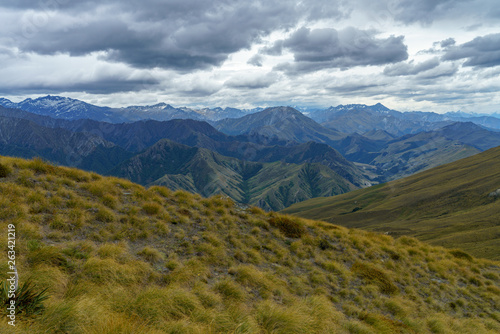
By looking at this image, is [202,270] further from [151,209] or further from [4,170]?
[4,170]

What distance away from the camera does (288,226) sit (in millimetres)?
19875

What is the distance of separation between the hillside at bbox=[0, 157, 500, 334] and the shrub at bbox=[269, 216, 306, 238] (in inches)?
3.9

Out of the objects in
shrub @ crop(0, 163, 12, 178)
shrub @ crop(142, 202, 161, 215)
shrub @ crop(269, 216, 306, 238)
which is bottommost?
shrub @ crop(269, 216, 306, 238)

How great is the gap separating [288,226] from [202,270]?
9.91 meters

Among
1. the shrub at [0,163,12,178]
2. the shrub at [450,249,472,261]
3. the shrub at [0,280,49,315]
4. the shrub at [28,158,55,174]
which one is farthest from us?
the shrub at [450,249,472,261]

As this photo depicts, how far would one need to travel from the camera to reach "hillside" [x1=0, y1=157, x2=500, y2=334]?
7.64m

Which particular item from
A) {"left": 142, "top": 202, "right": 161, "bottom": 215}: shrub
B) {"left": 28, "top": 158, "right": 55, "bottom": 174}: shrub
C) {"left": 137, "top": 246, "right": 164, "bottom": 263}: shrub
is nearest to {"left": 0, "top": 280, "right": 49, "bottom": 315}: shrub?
{"left": 137, "top": 246, "right": 164, "bottom": 263}: shrub

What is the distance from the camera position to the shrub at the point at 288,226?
19188 mm

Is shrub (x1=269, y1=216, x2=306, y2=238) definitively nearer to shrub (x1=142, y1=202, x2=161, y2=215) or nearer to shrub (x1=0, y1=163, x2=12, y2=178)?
shrub (x1=142, y1=202, x2=161, y2=215)

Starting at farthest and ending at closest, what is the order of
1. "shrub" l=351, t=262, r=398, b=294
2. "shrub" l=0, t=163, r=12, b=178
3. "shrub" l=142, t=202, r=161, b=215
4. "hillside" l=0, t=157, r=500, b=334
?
"shrub" l=142, t=202, r=161, b=215 < "shrub" l=351, t=262, r=398, b=294 < "shrub" l=0, t=163, r=12, b=178 < "hillside" l=0, t=157, r=500, b=334

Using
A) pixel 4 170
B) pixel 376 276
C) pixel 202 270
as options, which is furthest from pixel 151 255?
pixel 376 276

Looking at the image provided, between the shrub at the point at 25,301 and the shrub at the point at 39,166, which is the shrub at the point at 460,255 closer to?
the shrub at the point at 25,301

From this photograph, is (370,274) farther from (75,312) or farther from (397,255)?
(75,312)

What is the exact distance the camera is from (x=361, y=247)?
2022 centimetres
